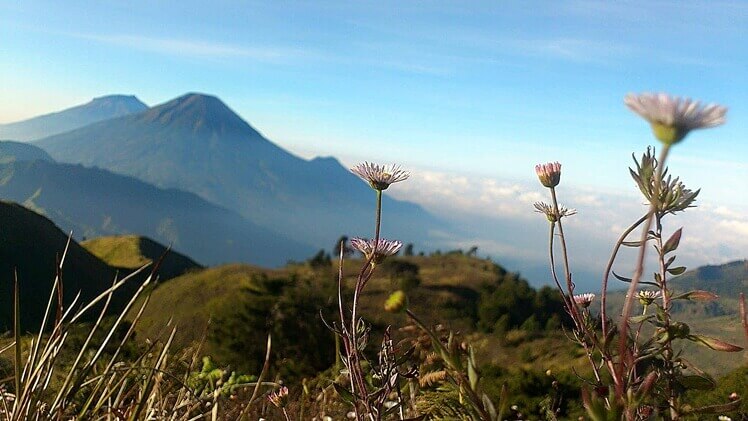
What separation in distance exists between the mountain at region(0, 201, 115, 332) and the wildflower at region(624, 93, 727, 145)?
68516mm

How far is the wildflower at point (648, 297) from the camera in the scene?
2078 mm

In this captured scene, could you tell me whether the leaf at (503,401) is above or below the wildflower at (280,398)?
above

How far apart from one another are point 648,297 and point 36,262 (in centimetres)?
7928

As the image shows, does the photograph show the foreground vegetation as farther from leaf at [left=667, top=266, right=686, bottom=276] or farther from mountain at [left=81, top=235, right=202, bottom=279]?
mountain at [left=81, top=235, right=202, bottom=279]

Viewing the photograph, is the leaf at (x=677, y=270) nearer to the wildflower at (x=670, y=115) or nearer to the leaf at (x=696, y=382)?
the leaf at (x=696, y=382)

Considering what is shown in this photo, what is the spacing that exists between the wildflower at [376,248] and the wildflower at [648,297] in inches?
32.0

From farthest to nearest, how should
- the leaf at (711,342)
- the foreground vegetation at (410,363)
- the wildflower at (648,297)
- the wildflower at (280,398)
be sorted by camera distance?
1. the wildflower at (280,398)
2. the wildflower at (648,297)
3. the leaf at (711,342)
4. the foreground vegetation at (410,363)

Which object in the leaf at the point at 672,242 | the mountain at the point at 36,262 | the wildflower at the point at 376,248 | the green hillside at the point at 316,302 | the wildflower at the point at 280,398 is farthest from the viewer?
the mountain at the point at 36,262

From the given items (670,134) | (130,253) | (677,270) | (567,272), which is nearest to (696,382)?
(677,270)

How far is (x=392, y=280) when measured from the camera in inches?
3009

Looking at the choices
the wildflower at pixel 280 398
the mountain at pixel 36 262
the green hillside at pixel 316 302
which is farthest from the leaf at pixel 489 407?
the mountain at pixel 36 262

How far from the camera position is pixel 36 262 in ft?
234

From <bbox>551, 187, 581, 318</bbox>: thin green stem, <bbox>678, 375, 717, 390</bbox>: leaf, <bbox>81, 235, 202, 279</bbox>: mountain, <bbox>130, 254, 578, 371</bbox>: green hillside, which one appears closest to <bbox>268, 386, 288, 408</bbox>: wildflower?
<bbox>551, 187, 581, 318</bbox>: thin green stem

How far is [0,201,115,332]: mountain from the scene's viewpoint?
217ft
